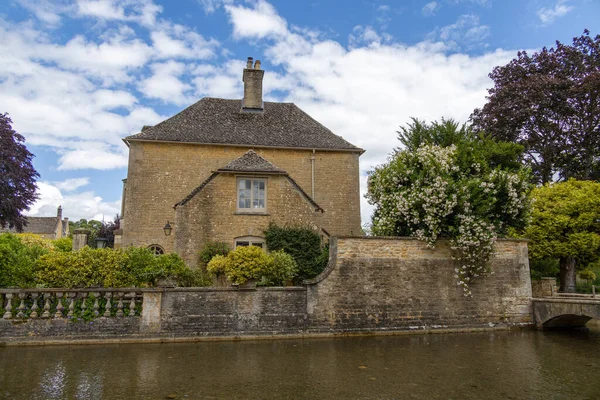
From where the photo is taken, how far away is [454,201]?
12125mm

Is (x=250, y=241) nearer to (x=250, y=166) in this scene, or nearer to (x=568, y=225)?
(x=250, y=166)

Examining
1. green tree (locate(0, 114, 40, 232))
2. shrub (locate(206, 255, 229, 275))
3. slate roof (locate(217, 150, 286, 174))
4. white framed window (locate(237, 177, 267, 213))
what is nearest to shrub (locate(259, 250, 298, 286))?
shrub (locate(206, 255, 229, 275))

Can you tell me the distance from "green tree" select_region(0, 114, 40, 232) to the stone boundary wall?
1656 cm

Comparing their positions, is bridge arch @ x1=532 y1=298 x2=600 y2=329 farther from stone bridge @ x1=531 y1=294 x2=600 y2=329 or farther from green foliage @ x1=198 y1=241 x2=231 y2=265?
green foliage @ x1=198 y1=241 x2=231 y2=265

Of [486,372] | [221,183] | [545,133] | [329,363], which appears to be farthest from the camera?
[545,133]

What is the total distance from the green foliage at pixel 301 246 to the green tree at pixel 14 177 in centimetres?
1806

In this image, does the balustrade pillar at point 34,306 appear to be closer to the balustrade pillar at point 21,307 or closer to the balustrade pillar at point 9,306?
the balustrade pillar at point 21,307

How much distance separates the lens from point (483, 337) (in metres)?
11.6

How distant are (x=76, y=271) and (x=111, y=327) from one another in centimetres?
191

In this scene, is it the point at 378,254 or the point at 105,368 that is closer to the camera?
the point at 105,368

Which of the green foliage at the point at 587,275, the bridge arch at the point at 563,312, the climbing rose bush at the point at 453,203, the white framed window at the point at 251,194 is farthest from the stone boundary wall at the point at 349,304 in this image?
the green foliage at the point at 587,275

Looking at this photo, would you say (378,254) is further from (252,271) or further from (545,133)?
(545,133)

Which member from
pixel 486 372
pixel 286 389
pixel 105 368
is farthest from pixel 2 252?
pixel 486 372

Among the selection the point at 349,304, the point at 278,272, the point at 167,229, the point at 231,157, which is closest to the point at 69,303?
the point at 278,272
